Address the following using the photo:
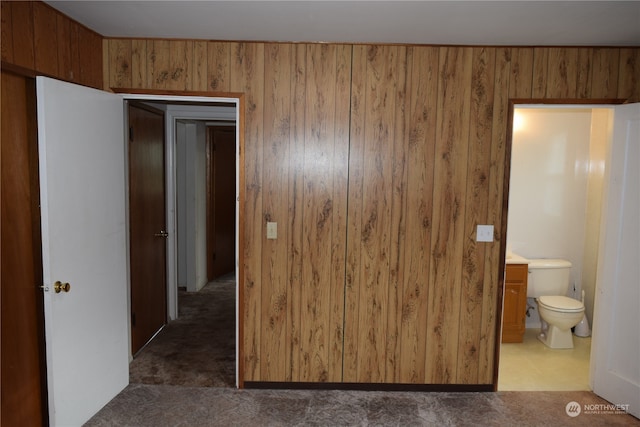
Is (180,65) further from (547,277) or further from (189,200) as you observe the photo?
(547,277)

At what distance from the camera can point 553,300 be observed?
396 centimetres

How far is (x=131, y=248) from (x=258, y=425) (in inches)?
66.9

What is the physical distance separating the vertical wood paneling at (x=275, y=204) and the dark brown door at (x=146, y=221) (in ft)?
3.87

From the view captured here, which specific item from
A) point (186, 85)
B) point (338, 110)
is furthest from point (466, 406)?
point (186, 85)

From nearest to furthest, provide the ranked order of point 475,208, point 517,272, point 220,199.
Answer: point 475,208
point 517,272
point 220,199

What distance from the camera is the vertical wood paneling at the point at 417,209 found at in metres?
3.01

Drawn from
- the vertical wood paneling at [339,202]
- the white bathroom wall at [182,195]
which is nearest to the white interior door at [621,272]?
the vertical wood paneling at [339,202]

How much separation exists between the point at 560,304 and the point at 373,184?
2.07 meters

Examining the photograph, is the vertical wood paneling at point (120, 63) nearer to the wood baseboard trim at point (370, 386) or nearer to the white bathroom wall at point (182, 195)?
the wood baseboard trim at point (370, 386)

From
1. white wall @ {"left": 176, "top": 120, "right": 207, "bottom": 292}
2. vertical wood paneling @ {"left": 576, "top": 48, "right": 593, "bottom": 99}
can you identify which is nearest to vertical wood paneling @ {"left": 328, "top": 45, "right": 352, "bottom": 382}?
vertical wood paneling @ {"left": 576, "top": 48, "right": 593, "bottom": 99}

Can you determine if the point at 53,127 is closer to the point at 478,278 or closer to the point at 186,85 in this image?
the point at 186,85

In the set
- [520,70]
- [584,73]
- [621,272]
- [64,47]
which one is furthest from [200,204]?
[621,272]

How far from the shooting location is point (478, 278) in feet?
10.3

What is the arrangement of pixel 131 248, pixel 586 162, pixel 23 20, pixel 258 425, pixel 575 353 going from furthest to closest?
pixel 586 162 < pixel 575 353 < pixel 131 248 < pixel 258 425 < pixel 23 20
